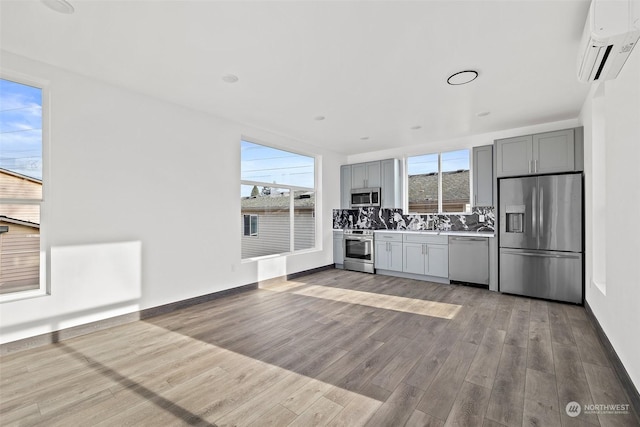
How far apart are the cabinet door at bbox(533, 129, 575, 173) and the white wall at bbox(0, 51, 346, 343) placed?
14.8ft

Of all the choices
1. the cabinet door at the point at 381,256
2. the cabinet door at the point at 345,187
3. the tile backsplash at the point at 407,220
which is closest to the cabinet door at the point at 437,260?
the tile backsplash at the point at 407,220

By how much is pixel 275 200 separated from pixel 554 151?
447 centimetres

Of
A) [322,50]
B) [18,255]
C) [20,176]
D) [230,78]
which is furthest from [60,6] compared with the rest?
[18,255]

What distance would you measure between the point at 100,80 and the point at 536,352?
5115 mm

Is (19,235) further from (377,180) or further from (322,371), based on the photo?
(377,180)

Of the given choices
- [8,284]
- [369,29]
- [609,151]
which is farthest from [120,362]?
[609,151]

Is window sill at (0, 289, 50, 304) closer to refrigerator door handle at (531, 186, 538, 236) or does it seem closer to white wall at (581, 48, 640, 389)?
white wall at (581, 48, 640, 389)

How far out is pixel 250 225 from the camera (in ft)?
16.5

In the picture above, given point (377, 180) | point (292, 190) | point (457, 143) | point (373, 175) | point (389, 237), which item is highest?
point (457, 143)

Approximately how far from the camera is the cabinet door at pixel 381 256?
591 centimetres

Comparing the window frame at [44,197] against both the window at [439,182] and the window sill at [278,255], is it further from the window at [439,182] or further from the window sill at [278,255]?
the window at [439,182]

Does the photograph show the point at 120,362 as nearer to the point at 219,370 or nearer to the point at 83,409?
the point at 83,409

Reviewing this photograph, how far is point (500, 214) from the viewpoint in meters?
4.64

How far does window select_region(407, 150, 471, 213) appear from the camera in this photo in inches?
218
